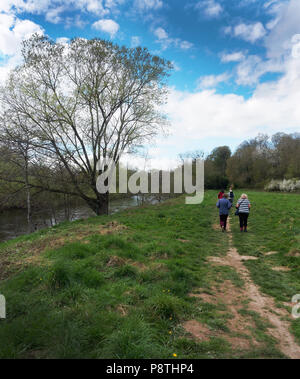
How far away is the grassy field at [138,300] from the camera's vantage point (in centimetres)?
288

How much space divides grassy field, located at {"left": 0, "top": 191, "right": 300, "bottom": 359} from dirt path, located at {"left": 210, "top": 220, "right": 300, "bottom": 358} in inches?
3.5

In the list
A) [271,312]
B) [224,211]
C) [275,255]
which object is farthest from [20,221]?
[271,312]

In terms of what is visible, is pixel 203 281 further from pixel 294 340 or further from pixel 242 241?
pixel 242 241

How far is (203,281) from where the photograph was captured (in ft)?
17.0

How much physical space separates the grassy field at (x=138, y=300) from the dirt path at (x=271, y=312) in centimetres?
9

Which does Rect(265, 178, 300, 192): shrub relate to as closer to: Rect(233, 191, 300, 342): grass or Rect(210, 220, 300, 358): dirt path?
Rect(233, 191, 300, 342): grass

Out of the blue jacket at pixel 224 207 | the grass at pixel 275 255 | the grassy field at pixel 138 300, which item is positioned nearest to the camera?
the grassy field at pixel 138 300

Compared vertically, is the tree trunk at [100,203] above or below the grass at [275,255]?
above

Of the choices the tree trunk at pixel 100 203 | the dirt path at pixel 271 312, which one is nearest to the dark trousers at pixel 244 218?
the dirt path at pixel 271 312

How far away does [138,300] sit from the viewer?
160 inches

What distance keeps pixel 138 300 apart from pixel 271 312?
250 cm

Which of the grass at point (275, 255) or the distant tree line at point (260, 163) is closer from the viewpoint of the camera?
the grass at point (275, 255)

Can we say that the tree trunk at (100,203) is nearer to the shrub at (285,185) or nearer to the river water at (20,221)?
the river water at (20,221)

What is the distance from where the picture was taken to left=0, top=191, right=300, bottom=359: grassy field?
288 cm
